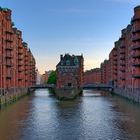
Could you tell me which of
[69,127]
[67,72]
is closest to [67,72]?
[67,72]

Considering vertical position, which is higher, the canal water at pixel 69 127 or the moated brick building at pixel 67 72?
the moated brick building at pixel 67 72

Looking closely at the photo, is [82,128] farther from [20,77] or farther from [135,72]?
[20,77]

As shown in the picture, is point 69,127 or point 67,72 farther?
point 67,72

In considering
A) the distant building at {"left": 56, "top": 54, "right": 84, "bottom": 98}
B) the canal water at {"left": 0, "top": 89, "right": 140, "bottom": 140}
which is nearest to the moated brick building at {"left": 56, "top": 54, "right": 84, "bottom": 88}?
the distant building at {"left": 56, "top": 54, "right": 84, "bottom": 98}

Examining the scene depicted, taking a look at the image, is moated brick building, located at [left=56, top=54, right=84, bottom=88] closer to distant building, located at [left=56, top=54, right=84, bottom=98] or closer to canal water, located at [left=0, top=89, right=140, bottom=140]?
distant building, located at [left=56, top=54, right=84, bottom=98]

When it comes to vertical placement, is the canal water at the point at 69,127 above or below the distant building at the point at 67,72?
below

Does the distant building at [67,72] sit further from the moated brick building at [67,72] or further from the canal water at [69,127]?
the canal water at [69,127]

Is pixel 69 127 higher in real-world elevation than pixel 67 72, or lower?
lower

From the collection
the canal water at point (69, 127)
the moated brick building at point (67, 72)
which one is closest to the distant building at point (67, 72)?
the moated brick building at point (67, 72)

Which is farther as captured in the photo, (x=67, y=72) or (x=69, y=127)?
(x=67, y=72)

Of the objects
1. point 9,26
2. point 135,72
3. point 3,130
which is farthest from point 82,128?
point 9,26

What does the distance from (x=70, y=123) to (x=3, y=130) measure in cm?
1083

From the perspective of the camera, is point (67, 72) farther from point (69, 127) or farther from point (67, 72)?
point (69, 127)

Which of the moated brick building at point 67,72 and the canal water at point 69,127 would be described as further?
the moated brick building at point 67,72
